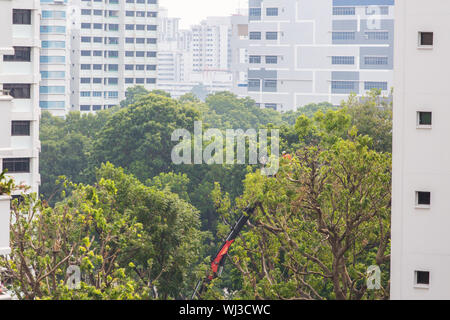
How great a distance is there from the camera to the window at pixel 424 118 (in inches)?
960

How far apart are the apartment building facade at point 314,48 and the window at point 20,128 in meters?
97.3

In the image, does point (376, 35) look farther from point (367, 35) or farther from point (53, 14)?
point (53, 14)

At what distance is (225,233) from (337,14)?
102559 millimetres

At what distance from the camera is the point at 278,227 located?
3053 cm

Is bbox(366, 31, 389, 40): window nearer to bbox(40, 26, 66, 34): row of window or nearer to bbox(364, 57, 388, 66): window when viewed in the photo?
bbox(364, 57, 388, 66): window

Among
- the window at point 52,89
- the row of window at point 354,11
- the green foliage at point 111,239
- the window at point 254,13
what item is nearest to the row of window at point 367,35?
the row of window at point 354,11

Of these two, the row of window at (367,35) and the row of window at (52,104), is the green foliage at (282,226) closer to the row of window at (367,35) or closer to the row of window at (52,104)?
the row of window at (52,104)

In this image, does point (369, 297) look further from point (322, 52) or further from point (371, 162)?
point (322, 52)

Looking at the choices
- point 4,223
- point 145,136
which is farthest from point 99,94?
point 4,223

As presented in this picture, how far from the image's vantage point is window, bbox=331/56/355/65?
133375mm

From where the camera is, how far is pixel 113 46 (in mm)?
126562

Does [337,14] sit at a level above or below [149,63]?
above

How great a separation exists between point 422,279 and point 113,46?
350 feet
